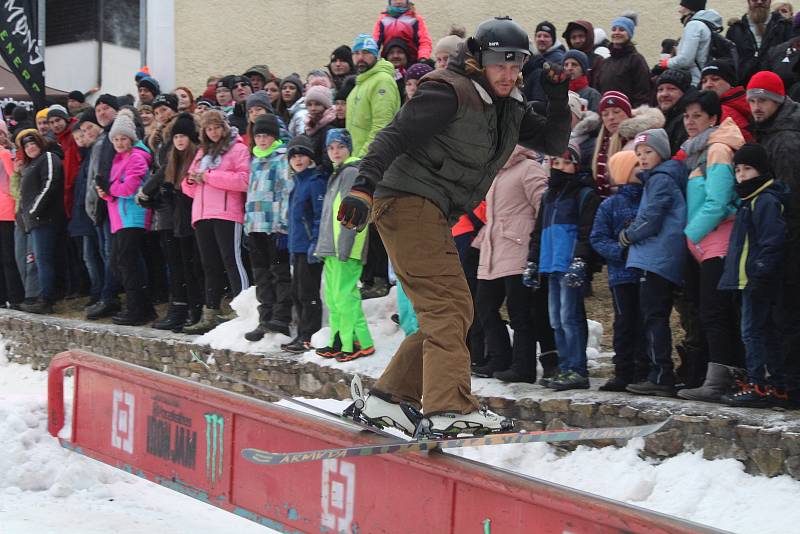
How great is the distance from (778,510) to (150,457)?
11.6 feet

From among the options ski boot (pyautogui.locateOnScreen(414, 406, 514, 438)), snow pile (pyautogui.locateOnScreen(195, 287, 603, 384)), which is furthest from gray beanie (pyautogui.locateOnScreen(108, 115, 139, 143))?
ski boot (pyautogui.locateOnScreen(414, 406, 514, 438))

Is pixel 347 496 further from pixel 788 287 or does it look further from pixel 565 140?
pixel 788 287

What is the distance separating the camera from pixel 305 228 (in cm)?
909

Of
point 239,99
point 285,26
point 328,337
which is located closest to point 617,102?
point 328,337

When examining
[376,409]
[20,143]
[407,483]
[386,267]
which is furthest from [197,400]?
[20,143]

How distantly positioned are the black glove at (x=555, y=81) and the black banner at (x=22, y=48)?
39.3 feet

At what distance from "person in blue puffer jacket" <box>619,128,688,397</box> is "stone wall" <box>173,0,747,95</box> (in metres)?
9.20

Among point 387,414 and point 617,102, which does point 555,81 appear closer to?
point 387,414

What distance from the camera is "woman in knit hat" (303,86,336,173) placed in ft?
31.8

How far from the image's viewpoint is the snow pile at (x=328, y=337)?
8.57 metres

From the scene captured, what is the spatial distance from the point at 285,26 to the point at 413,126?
1387 cm

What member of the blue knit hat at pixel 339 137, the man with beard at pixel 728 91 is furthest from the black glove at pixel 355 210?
the blue knit hat at pixel 339 137

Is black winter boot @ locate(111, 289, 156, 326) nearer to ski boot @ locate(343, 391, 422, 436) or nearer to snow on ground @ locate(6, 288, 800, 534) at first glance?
snow on ground @ locate(6, 288, 800, 534)

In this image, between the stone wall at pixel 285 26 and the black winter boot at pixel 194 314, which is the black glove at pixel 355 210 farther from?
the stone wall at pixel 285 26
